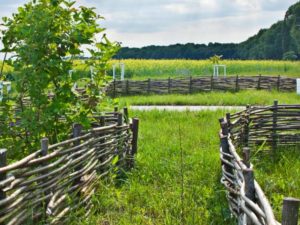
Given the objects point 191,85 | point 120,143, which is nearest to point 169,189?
point 120,143

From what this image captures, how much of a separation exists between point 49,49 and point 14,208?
238 cm

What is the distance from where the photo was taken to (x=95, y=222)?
515 centimetres

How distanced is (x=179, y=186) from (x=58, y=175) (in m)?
2.25

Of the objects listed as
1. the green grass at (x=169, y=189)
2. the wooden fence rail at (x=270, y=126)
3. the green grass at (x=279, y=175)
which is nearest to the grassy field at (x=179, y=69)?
the green grass at (x=169, y=189)

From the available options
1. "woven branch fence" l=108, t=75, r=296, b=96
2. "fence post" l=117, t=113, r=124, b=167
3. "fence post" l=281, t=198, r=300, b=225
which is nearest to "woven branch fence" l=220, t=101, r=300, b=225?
"fence post" l=281, t=198, r=300, b=225

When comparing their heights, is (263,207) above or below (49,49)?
below

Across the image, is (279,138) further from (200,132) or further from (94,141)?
(94,141)

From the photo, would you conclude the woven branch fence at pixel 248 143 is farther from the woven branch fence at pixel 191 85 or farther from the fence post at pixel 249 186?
the woven branch fence at pixel 191 85

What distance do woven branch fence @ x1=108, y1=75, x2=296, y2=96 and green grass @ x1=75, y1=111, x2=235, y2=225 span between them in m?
13.5

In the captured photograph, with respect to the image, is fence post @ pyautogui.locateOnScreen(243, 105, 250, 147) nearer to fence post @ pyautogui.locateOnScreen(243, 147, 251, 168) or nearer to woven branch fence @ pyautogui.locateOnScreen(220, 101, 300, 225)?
woven branch fence @ pyautogui.locateOnScreen(220, 101, 300, 225)

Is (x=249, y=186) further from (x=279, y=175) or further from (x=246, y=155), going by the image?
(x=279, y=175)

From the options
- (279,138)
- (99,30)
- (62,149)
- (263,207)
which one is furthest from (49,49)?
(279,138)

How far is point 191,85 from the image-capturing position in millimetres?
24297

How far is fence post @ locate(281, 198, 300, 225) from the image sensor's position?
269 centimetres
